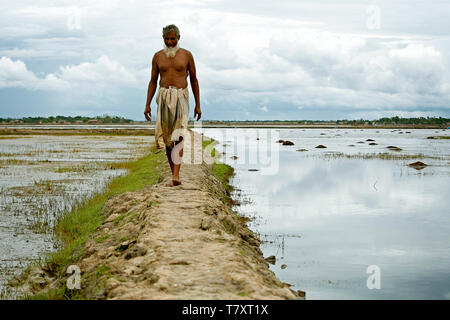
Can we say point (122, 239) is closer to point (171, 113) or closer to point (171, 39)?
point (171, 113)

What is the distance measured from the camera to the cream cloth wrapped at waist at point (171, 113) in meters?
8.10

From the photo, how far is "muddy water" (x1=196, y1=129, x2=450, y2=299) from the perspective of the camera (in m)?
7.59

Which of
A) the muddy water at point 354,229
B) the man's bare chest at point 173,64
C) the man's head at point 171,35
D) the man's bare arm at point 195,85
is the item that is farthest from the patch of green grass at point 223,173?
the man's head at point 171,35

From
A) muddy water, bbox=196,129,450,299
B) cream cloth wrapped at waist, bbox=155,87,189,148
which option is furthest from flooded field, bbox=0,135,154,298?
muddy water, bbox=196,129,450,299

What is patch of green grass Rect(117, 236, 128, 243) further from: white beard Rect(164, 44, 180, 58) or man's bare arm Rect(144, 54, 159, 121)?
white beard Rect(164, 44, 180, 58)

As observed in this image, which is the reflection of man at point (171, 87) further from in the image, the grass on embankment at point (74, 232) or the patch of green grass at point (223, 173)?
the patch of green grass at point (223, 173)

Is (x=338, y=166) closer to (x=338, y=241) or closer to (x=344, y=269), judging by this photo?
(x=338, y=241)

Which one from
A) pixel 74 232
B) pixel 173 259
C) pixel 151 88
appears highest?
pixel 151 88

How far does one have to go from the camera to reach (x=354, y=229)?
1118 cm

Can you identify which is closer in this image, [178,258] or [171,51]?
[178,258]

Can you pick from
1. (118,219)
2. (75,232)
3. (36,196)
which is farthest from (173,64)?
(36,196)

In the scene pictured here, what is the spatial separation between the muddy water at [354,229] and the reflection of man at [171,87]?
273 cm

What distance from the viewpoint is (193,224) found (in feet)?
21.8

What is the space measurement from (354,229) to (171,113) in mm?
5281
